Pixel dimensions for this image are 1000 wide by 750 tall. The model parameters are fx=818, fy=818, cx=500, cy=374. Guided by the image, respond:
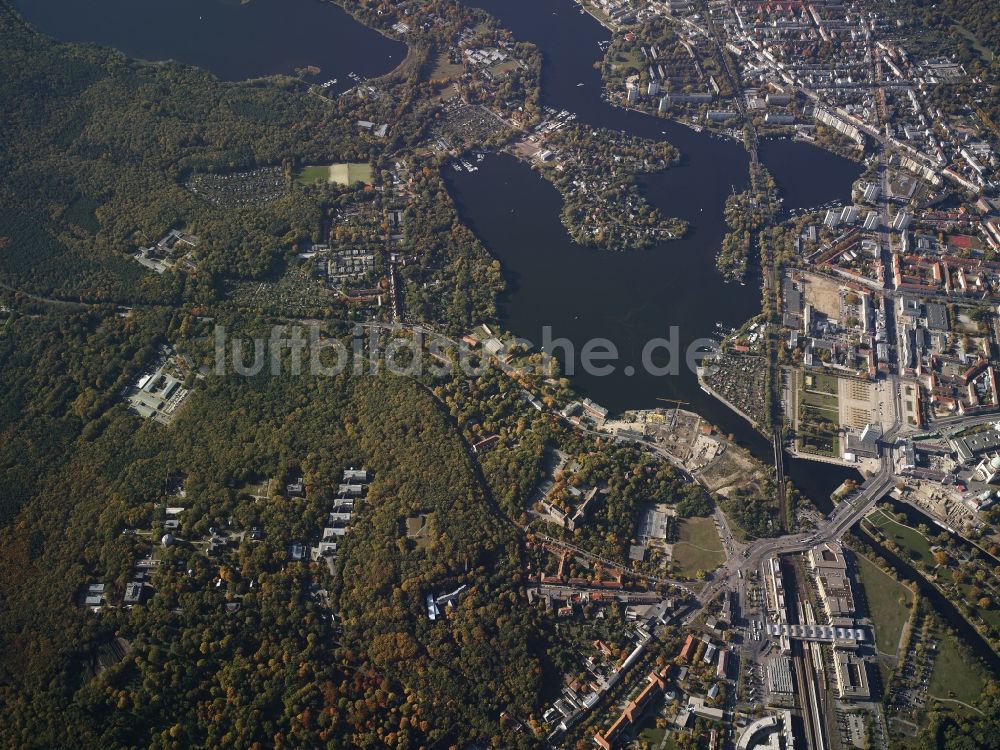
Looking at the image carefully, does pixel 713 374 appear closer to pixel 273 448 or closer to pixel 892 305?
pixel 892 305

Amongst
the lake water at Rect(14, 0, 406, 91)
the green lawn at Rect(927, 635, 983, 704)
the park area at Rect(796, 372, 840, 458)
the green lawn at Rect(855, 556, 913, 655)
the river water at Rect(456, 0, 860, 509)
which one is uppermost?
the lake water at Rect(14, 0, 406, 91)

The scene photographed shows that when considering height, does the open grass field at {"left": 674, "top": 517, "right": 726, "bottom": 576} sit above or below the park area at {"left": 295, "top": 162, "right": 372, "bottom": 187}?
below

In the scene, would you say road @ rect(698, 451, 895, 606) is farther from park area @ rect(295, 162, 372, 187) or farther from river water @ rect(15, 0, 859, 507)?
park area @ rect(295, 162, 372, 187)

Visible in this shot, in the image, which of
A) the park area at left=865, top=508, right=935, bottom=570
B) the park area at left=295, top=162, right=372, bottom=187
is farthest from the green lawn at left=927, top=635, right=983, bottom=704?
the park area at left=295, top=162, right=372, bottom=187

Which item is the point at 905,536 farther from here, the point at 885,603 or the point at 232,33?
the point at 232,33

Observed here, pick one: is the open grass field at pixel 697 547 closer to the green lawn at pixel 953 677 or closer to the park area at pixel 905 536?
the park area at pixel 905 536

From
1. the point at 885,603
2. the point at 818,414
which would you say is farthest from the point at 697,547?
the point at 818,414

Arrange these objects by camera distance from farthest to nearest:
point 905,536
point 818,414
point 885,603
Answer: point 818,414 → point 905,536 → point 885,603
